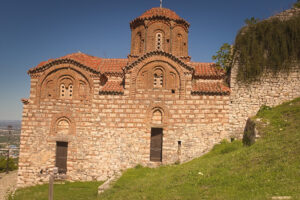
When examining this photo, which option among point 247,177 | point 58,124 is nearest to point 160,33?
point 58,124

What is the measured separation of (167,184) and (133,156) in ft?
16.4

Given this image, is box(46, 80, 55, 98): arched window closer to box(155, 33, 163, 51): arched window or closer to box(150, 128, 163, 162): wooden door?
box(150, 128, 163, 162): wooden door

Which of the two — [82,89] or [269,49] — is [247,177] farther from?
[82,89]

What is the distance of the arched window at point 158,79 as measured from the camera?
13.6 m

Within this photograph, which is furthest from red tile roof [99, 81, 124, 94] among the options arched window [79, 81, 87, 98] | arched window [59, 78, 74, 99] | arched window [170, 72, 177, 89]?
arched window [170, 72, 177, 89]

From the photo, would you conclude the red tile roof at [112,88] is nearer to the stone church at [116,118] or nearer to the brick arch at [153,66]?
the stone church at [116,118]

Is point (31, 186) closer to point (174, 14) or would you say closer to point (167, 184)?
point (167, 184)

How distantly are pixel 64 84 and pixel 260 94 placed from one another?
1118 centimetres

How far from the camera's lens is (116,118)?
13328mm

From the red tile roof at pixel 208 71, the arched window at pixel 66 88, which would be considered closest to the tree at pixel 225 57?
the red tile roof at pixel 208 71

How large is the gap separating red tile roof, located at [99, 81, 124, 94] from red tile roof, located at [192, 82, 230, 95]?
161 inches

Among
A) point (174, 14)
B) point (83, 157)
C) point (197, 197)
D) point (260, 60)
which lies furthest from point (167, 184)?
point (174, 14)

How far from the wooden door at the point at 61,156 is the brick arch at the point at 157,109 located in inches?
191

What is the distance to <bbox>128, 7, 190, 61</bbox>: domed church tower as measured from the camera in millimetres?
15344
